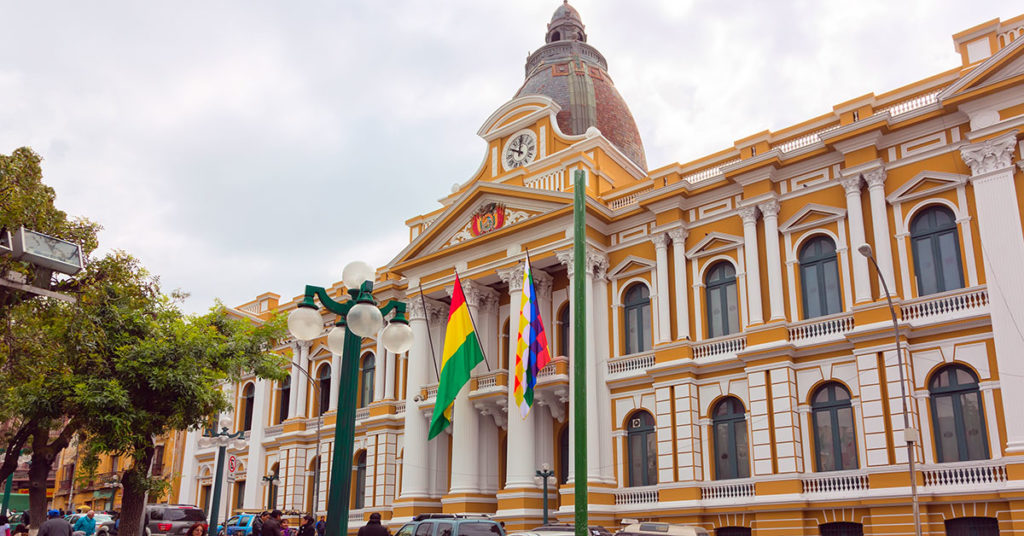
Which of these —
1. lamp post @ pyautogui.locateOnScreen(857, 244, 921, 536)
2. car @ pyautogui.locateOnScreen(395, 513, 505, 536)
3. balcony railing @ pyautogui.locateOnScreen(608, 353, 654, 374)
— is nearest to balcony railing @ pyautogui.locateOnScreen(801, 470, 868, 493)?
lamp post @ pyautogui.locateOnScreen(857, 244, 921, 536)

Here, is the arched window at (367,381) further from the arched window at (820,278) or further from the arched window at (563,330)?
the arched window at (820,278)

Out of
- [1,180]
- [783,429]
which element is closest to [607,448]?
[783,429]

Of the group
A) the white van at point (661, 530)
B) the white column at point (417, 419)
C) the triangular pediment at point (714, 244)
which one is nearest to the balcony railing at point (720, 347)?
the triangular pediment at point (714, 244)

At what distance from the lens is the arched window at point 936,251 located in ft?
78.7

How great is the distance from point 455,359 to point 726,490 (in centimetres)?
974

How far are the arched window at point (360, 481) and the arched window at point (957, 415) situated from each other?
2425cm

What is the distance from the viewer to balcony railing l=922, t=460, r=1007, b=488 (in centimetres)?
2127

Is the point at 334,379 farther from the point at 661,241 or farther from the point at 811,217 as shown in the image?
the point at 811,217

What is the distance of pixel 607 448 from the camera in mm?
29266

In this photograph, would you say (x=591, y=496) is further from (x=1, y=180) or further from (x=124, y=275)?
(x=1, y=180)

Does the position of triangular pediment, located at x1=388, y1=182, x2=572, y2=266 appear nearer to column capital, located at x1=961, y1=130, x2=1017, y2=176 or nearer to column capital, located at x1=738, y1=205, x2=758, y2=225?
column capital, located at x1=738, y1=205, x2=758, y2=225

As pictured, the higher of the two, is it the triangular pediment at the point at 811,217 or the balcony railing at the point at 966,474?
the triangular pediment at the point at 811,217

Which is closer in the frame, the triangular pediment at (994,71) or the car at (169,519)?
the triangular pediment at (994,71)

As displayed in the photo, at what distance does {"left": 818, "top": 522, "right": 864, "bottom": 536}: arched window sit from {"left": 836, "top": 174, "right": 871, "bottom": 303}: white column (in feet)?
20.4
